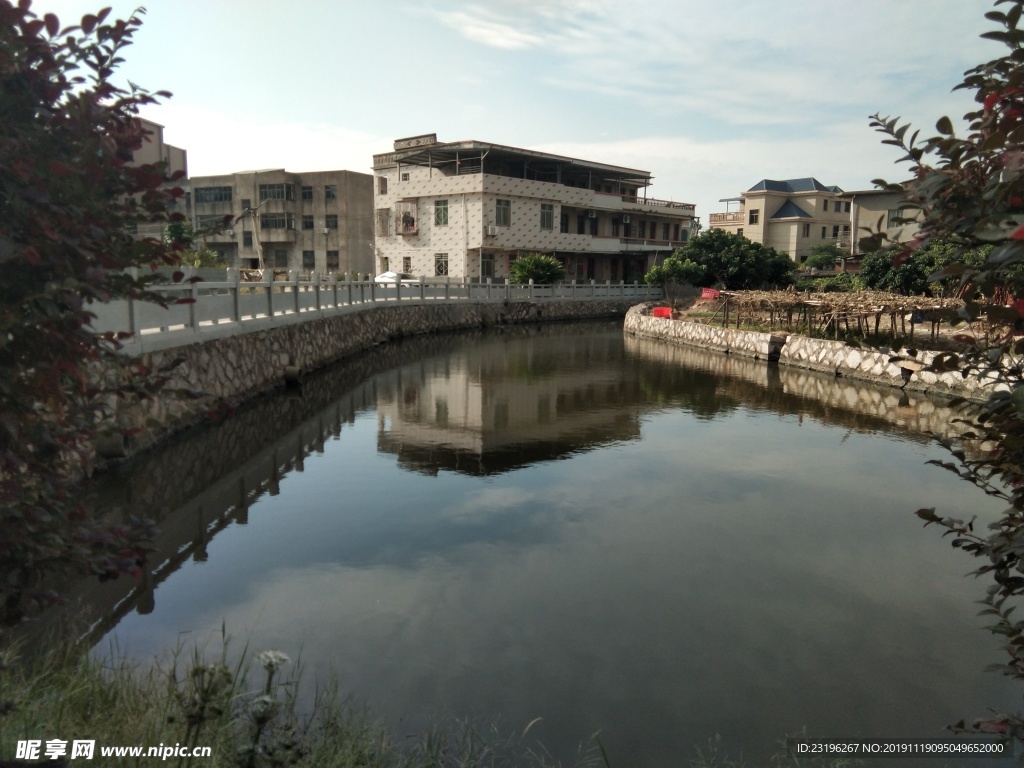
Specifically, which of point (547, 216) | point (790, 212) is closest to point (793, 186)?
point (790, 212)

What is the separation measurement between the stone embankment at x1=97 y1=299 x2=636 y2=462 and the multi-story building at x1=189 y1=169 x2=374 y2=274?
64.8 ft

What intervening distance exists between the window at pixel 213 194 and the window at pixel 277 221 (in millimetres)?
2844

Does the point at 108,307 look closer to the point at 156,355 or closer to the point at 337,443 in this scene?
the point at 156,355

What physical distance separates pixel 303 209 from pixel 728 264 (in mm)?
30089

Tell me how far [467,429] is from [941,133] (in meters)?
12.0

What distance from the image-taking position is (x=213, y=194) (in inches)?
2170

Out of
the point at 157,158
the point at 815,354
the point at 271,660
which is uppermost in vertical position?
the point at 157,158

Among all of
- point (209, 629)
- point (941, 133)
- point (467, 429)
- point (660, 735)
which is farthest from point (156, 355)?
point (941, 133)

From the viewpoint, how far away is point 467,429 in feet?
47.0

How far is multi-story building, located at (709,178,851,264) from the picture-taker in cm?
5662

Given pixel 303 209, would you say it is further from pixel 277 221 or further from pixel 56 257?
pixel 56 257

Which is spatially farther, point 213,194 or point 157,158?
point 213,194

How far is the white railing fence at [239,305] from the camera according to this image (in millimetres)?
11000

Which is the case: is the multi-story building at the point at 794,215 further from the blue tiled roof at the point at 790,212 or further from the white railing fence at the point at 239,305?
the white railing fence at the point at 239,305
